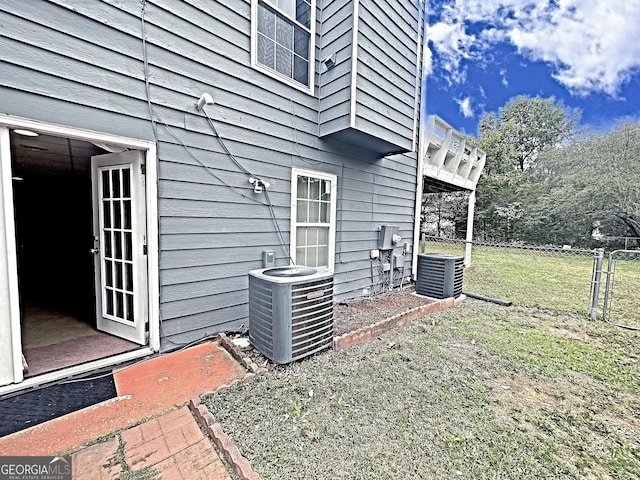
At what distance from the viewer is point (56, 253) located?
5.83m

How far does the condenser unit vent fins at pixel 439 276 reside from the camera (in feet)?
15.4

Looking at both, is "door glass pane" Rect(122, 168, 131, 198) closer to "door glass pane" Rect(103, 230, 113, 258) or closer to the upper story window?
"door glass pane" Rect(103, 230, 113, 258)

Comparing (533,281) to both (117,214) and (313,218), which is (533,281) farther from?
(117,214)

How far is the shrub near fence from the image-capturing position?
4.92m

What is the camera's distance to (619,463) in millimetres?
1559

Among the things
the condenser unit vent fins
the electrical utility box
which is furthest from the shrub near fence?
the electrical utility box

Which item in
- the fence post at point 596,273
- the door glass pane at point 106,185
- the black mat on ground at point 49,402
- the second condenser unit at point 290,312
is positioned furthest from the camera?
the fence post at point 596,273

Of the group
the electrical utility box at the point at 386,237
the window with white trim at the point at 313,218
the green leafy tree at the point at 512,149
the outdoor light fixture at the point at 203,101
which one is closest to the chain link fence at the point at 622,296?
the electrical utility box at the point at 386,237

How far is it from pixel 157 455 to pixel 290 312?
1235 mm

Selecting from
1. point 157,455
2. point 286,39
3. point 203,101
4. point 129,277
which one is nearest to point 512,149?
point 286,39

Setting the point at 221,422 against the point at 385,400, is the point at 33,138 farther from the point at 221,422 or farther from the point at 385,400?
the point at 385,400

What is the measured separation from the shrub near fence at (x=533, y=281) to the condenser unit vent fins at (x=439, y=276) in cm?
83

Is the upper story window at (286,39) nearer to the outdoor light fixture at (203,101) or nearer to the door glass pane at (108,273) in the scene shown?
the outdoor light fixture at (203,101)

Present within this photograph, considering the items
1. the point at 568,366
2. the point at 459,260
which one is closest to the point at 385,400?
the point at 568,366
